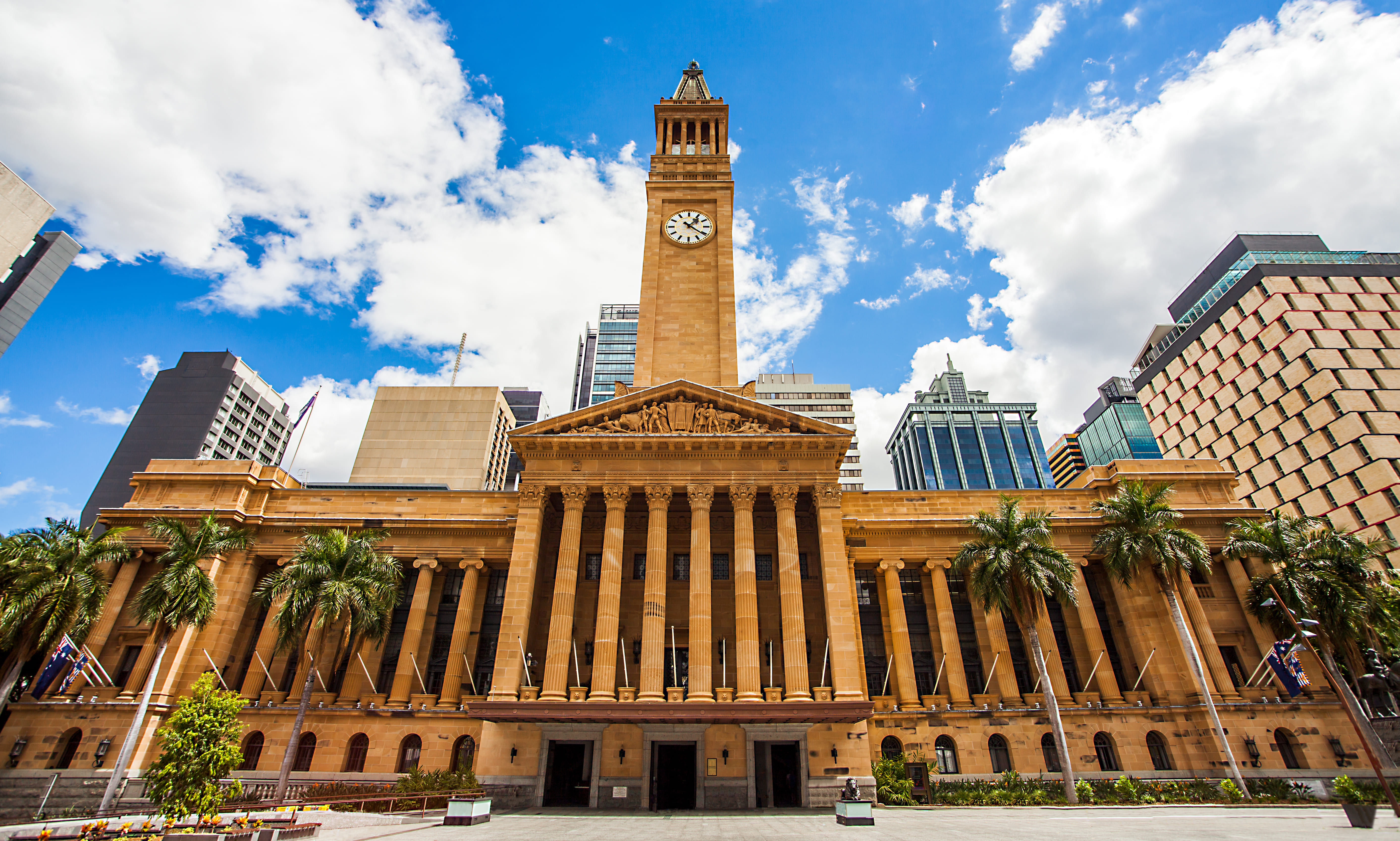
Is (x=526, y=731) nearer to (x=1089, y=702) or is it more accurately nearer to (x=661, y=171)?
(x=1089, y=702)

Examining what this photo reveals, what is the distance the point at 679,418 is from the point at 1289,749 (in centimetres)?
3849

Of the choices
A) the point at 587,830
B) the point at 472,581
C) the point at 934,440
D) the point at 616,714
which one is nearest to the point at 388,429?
the point at 472,581

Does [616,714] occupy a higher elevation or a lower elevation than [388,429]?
lower

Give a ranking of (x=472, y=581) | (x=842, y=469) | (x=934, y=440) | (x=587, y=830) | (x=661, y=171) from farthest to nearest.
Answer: (x=934, y=440), (x=842, y=469), (x=661, y=171), (x=472, y=581), (x=587, y=830)

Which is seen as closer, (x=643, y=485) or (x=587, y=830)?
(x=587, y=830)

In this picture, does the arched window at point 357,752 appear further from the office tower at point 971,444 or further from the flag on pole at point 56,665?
the office tower at point 971,444

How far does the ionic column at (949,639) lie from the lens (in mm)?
37812

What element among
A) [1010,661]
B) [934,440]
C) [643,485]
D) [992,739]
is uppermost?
[934,440]

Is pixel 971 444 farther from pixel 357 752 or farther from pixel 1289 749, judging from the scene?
pixel 357 752

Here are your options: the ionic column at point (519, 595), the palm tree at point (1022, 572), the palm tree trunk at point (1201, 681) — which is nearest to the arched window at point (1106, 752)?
the palm tree at point (1022, 572)

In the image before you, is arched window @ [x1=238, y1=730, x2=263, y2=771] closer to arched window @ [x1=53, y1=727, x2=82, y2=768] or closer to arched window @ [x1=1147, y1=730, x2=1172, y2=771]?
arched window @ [x1=53, y1=727, x2=82, y2=768]

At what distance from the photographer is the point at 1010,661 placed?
38656mm

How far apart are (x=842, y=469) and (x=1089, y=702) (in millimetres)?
75647

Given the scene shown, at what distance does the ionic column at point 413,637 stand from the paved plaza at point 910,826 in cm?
1164
